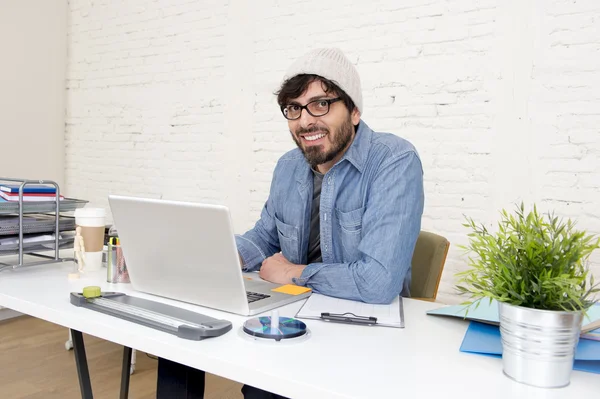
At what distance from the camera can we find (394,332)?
3.38 feet

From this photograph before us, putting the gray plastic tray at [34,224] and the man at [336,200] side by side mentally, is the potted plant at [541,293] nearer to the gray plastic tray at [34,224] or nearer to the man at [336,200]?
the man at [336,200]

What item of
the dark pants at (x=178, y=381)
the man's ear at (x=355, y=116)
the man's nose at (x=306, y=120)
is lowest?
the dark pants at (x=178, y=381)

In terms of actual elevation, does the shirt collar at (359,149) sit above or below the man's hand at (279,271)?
above

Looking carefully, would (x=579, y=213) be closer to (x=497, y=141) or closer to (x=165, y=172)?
(x=497, y=141)

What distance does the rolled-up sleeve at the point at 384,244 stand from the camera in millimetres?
1303

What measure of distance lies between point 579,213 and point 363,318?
1.78 meters

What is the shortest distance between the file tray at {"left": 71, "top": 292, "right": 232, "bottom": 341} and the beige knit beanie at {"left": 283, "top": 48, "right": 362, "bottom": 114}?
0.88 m

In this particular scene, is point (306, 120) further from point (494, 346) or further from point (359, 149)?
Result: point (494, 346)

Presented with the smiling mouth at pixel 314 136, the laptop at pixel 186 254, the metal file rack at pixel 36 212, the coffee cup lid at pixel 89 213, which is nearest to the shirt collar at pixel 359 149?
the smiling mouth at pixel 314 136

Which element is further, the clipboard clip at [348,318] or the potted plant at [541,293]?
the clipboard clip at [348,318]

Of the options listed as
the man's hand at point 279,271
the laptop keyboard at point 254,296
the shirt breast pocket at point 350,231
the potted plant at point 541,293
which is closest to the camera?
the potted plant at point 541,293

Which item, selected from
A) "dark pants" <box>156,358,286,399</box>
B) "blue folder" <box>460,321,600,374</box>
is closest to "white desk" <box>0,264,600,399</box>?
"blue folder" <box>460,321,600,374</box>

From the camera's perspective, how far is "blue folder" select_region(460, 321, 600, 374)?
0.86 metres

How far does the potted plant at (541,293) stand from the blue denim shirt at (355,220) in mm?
505
